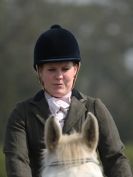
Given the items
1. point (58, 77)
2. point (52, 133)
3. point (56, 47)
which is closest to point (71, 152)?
point (52, 133)

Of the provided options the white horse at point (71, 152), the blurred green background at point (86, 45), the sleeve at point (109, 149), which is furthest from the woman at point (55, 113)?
the blurred green background at point (86, 45)

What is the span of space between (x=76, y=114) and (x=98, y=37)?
35422 millimetres

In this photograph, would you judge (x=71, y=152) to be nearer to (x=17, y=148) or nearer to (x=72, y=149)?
(x=72, y=149)

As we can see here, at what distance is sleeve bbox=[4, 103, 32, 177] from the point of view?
157 inches

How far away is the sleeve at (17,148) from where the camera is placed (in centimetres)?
398

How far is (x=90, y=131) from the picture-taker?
3.74 m

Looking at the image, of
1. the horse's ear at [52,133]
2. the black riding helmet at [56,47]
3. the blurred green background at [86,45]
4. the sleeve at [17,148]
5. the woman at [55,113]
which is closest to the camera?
the horse's ear at [52,133]

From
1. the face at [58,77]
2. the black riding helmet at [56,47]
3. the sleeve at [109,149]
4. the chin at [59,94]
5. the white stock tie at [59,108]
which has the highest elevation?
the black riding helmet at [56,47]

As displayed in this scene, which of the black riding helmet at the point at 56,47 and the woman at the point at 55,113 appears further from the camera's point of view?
the black riding helmet at the point at 56,47

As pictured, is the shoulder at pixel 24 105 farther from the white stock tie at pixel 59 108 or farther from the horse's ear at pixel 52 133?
the horse's ear at pixel 52 133

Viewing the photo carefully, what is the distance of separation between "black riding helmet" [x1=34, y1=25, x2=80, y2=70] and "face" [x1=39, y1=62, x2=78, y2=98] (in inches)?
1.8

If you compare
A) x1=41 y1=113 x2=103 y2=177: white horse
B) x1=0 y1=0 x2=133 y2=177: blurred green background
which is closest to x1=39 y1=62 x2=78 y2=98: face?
x1=41 y1=113 x2=103 y2=177: white horse

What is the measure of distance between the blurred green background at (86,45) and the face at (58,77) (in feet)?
88.9

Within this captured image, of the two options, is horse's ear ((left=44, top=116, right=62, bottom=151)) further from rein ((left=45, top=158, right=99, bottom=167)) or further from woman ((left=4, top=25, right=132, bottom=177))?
woman ((left=4, top=25, right=132, bottom=177))
